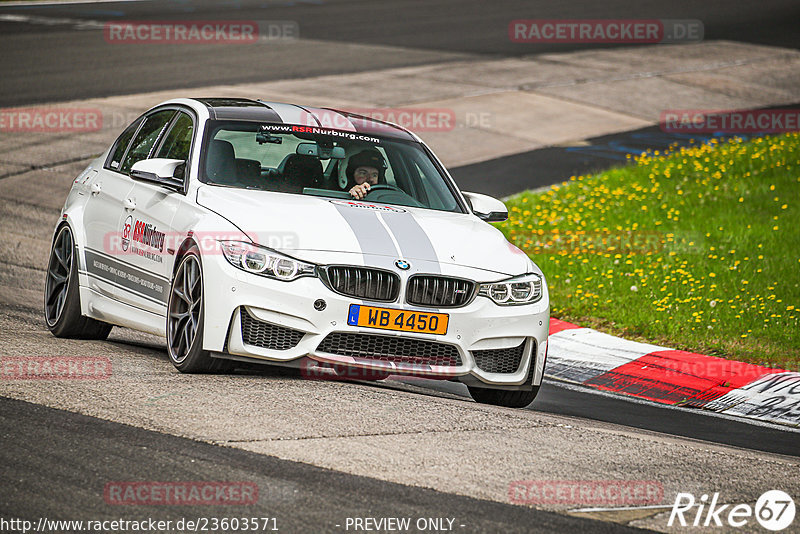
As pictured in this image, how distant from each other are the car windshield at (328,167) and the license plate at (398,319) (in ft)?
4.22

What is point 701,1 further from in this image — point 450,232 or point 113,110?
point 450,232

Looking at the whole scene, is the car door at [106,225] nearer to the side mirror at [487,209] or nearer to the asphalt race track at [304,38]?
the side mirror at [487,209]

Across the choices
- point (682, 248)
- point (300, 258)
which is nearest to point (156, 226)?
point (300, 258)

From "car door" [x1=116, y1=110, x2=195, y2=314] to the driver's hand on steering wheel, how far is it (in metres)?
1.07

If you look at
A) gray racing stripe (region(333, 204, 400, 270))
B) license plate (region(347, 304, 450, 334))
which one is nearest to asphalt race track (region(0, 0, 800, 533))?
license plate (region(347, 304, 450, 334))

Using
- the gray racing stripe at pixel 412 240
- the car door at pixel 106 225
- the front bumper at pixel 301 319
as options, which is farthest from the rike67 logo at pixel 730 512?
the car door at pixel 106 225

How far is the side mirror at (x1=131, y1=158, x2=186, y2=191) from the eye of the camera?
777cm

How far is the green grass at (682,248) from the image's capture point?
1035 cm

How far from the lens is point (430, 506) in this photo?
507cm

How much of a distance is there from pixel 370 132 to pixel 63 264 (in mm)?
2396

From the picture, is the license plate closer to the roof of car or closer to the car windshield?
the car windshield

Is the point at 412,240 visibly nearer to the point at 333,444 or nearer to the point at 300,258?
the point at 300,258

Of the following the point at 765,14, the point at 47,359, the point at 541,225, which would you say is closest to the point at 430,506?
the point at 47,359

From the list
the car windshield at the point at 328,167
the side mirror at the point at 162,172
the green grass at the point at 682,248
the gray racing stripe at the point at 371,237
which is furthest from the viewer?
the green grass at the point at 682,248
